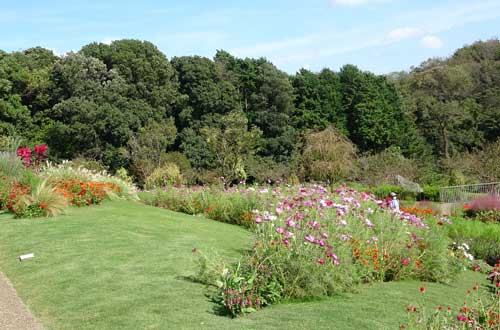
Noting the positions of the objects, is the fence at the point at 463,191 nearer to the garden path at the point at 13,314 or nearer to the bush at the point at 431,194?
the bush at the point at 431,194

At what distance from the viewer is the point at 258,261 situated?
5.46 m

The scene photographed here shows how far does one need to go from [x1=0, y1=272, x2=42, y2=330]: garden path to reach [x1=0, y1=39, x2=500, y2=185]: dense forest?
51.2 feet

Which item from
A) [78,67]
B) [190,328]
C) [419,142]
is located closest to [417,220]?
[190,328]

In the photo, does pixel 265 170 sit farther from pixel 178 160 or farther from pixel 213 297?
pixel 213 297

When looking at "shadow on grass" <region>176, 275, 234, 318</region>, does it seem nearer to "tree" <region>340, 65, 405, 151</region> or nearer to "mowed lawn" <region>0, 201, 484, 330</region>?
"mowed lawn" <region>0, 201, 484, 330</region>

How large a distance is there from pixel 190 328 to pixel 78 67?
2851cm

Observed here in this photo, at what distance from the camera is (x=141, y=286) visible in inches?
218

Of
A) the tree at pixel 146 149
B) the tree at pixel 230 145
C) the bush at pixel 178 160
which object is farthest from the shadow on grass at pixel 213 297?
the bush at pixel 178 160

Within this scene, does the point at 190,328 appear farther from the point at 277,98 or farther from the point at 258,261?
the point at 277,98

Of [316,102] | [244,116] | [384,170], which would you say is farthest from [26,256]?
[316,102]

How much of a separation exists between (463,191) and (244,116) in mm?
14341

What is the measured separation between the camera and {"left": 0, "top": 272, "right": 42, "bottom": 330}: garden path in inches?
184

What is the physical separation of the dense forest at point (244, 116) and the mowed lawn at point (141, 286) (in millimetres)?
12586

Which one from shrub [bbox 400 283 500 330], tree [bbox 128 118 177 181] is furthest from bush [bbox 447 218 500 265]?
tree [bbox 128 118 177 181]
